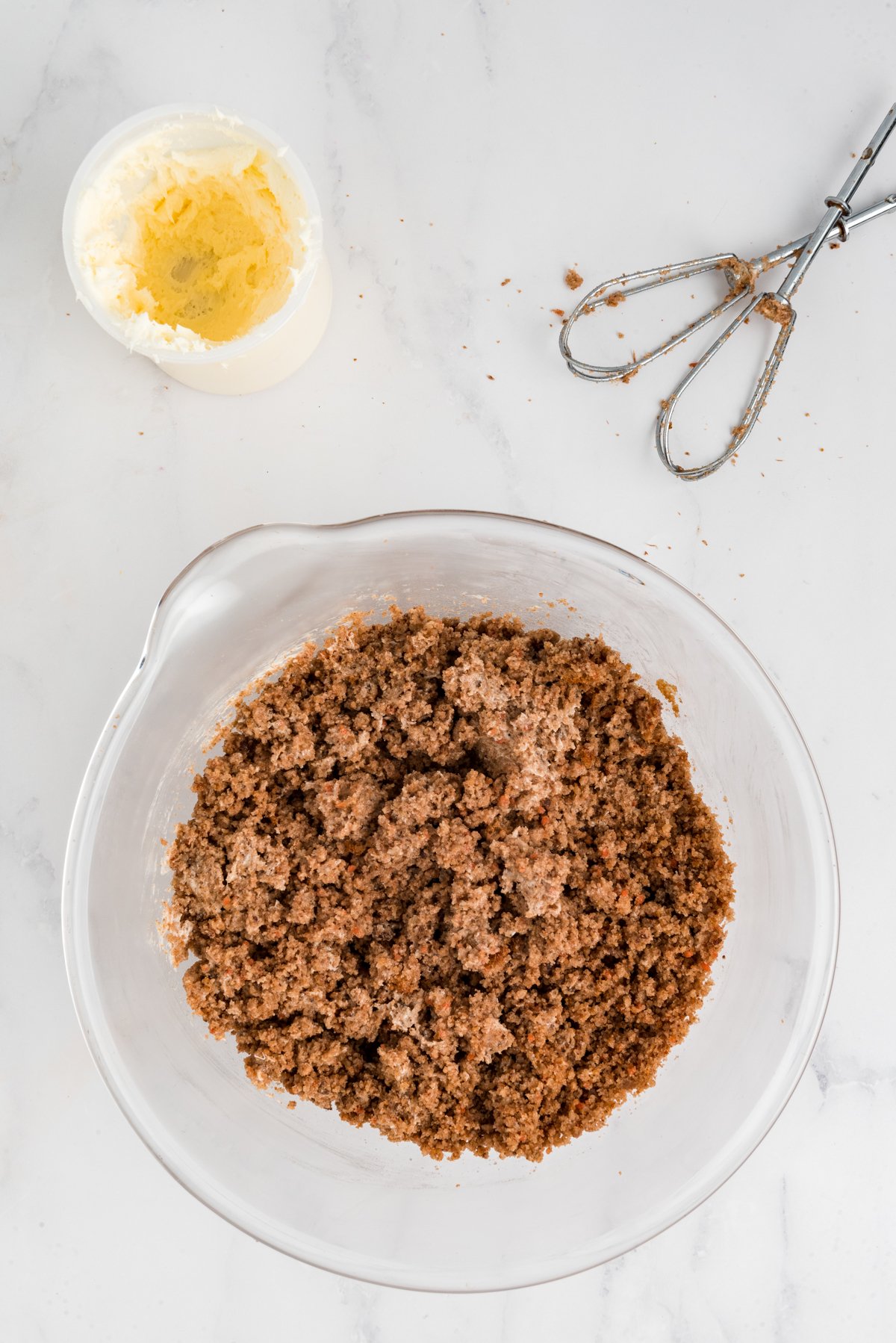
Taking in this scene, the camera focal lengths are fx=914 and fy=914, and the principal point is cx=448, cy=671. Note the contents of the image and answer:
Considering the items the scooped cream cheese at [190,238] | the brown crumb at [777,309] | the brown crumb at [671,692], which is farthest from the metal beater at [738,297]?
the scooped cream cheese at [190,238]

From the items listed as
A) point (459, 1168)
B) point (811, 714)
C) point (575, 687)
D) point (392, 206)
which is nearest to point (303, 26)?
point (392, 206)

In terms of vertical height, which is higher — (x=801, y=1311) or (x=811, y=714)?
(x=811, y=714)

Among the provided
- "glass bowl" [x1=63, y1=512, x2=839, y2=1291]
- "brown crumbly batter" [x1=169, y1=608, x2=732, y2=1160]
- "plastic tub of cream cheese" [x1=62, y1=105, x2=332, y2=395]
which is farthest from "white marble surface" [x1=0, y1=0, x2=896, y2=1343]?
"brown crumbly batter" [x1=169, y1=608, x2=732, y2=1160]

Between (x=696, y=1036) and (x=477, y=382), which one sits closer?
(x=696, y=1036)

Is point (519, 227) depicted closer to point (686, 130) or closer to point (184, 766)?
point (686, 130)

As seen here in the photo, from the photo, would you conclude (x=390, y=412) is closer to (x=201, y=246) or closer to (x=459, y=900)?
(x=201, y=246)

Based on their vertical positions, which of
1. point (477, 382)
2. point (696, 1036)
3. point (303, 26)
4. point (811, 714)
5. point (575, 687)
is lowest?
point (696, 1036)

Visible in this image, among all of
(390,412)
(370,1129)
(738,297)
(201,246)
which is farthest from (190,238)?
(370,1129)

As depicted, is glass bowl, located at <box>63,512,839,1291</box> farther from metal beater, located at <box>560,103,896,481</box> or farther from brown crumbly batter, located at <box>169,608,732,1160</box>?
metal beater, located at <box>560,103,896,481</box>
